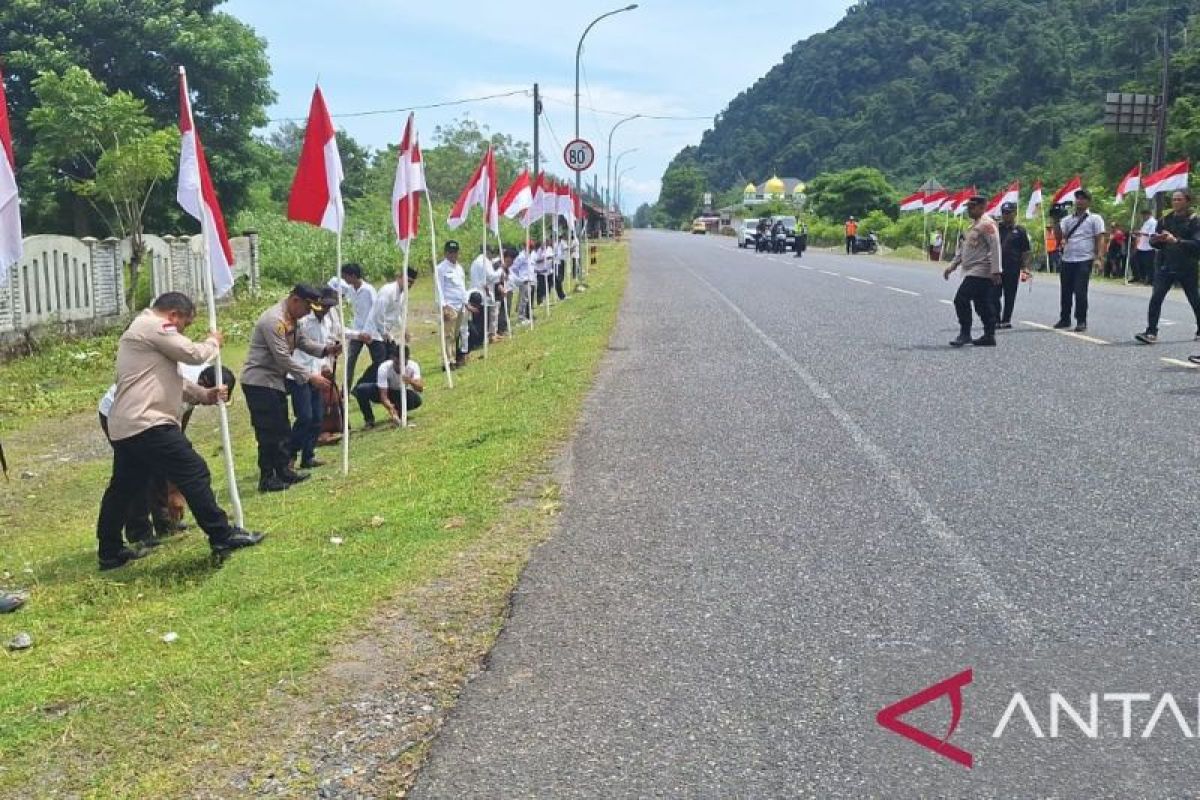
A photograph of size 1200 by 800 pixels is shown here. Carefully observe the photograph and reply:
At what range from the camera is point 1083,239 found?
42.8 ft

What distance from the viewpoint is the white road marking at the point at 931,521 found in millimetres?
4344

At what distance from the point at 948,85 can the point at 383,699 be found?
120545mm

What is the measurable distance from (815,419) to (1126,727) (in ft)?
15.7

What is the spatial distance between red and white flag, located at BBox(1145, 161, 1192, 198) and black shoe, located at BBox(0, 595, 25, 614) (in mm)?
21368

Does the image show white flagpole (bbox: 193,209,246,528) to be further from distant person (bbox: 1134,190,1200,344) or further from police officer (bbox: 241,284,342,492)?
distant person (bbox: 1134,190,1200,344)

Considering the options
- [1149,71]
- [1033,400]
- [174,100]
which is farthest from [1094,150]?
[1033,400]

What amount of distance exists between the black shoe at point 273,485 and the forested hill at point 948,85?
52744mm

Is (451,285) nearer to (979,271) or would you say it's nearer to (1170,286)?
(979,271)

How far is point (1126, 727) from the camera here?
11.5ft

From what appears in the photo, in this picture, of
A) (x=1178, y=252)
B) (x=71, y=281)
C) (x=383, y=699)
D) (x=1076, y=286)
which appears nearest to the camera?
(x=383, y=699)

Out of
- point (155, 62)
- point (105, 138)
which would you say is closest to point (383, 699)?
point (105, 138)

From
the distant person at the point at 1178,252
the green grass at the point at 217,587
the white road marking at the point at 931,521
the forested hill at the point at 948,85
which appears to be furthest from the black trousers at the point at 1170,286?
the forested hill at the point at 948,85

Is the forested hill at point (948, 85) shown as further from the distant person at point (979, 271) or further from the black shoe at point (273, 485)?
the black shoe at point (273, 485)

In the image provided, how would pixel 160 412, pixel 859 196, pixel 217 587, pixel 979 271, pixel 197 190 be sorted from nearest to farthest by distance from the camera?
1. pixel 217 587
2. pixel 160 412
3. pixel 197 190
4. pixel 979 271
5. pixel 859 196
